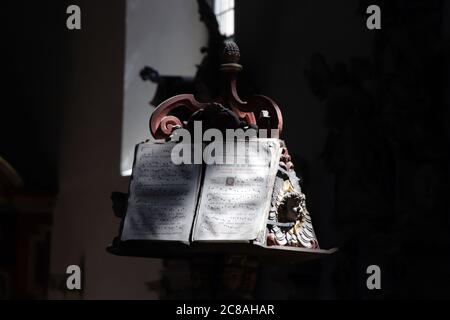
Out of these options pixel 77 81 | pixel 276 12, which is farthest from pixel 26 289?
pixel 276 12

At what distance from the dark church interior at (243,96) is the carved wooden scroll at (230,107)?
0.44 meters

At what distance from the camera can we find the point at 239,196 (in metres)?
6.66

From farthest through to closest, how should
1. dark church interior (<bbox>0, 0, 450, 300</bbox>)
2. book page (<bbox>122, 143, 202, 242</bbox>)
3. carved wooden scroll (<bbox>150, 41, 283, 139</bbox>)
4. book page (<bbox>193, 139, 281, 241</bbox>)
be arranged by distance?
dark church interior (<bbox>0, 0, 450, 300</bbox>) → carved wooden scroll (<bbox>150, 41, 283, 139</bbox>) → book page (<bbox>122, 143, 202, 242</bbox>) → book page (<bbox>193, 139, 281, 241</bbox>)

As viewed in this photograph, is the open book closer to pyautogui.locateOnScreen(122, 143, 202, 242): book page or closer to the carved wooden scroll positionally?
pyautogui.locateOnScreen(122, 143, 202, 242): book page

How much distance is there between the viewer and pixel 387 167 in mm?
9688

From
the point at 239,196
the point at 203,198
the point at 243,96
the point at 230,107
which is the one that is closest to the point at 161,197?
the point at 203,198

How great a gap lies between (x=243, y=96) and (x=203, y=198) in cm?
500

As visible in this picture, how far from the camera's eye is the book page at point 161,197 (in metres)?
6.65

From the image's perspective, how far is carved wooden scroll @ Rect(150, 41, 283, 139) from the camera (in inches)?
278

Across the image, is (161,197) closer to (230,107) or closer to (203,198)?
(203,198)

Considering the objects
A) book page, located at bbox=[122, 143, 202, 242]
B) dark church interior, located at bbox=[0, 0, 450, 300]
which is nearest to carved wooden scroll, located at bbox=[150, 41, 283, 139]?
book page, located at bbox=[122, 143, 202, 242]

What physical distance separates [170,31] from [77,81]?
148 cm

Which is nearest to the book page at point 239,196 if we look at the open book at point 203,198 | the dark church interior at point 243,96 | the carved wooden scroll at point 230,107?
the open book at point 203,198

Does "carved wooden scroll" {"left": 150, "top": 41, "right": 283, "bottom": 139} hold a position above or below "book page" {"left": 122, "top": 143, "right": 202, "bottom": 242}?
above
